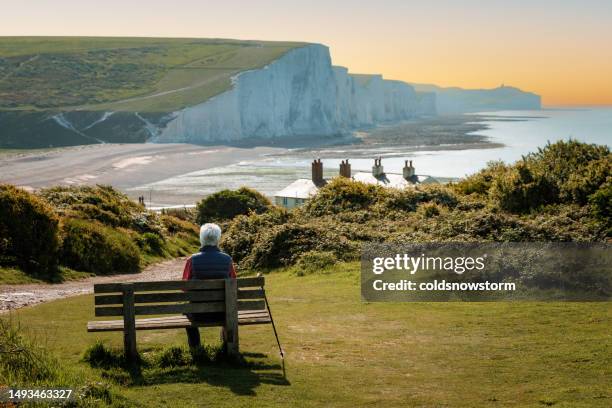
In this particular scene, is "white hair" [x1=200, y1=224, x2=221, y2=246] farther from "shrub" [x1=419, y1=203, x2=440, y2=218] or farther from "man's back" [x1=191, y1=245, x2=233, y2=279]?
"shrub" [x1=419, y1=203, x2=440, y2=218]

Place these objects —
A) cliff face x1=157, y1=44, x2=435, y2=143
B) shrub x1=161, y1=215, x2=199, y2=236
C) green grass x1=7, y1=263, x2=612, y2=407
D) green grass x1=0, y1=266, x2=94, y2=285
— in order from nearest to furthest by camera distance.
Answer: green grass x1=7, y1=263, x2=612, y2=407, green grass x1=0, y1=266, x2=94, y2=285, shrub x1=161, y1=215, x2=199, y2=236, cliff face x1=157, y1=44, x2=435, y2=143

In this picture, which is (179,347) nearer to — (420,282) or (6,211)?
(420,282)

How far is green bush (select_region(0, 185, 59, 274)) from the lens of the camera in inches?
910

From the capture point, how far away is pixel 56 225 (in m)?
24.3

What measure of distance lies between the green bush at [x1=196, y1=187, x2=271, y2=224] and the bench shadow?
1352 inches

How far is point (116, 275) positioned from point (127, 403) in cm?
1772

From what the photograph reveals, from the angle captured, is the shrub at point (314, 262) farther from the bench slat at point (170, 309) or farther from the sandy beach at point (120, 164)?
the sandy beach at point (120, 164)

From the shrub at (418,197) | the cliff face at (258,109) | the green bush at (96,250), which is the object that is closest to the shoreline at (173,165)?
the cliff face at (258,109)

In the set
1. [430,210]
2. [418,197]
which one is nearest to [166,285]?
[430,210]

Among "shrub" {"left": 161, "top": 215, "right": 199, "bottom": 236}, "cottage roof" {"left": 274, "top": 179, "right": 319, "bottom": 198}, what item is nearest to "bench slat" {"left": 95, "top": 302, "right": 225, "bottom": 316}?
"shrub" {"left": 161, "top": 215, "right": 199, "bottom": 236}

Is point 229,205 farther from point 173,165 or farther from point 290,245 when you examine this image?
point 173,165

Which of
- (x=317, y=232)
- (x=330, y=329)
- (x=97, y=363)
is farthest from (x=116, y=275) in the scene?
(x=97, y=363)

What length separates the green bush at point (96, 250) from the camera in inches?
992

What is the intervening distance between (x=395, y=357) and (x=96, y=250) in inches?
677
